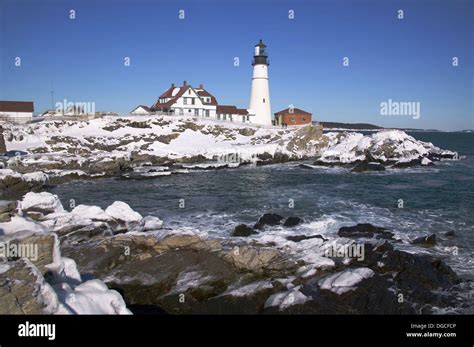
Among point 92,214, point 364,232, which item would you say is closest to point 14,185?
point 92,214

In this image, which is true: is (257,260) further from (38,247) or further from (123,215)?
(123,215)

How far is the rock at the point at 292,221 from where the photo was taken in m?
19.5

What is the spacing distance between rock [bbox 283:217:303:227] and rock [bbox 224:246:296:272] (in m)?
5.56

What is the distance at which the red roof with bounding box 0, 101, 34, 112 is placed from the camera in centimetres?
7436

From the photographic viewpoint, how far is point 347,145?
5131 cm

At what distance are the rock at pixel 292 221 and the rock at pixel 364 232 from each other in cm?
239

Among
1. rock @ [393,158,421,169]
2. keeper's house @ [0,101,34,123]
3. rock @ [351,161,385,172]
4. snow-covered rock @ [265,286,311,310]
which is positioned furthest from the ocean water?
keeper's house @ [0,101,34,123]

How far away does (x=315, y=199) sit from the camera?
26609 mm

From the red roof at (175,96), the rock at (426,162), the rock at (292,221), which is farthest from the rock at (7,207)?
the red roof at (175,96)

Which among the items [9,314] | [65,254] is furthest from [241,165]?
[9,314]

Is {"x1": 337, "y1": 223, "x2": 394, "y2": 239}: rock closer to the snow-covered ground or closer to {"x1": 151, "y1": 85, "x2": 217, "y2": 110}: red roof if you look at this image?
the snow-covered ground

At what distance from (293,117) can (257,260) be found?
69676 mm

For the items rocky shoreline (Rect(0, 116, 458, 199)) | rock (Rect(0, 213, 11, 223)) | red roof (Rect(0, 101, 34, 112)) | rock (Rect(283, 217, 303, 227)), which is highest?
red roof (Rect(0, 101, 34, 112))

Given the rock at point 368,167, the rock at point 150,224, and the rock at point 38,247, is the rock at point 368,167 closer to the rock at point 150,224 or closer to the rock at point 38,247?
the rock at point 150,224
